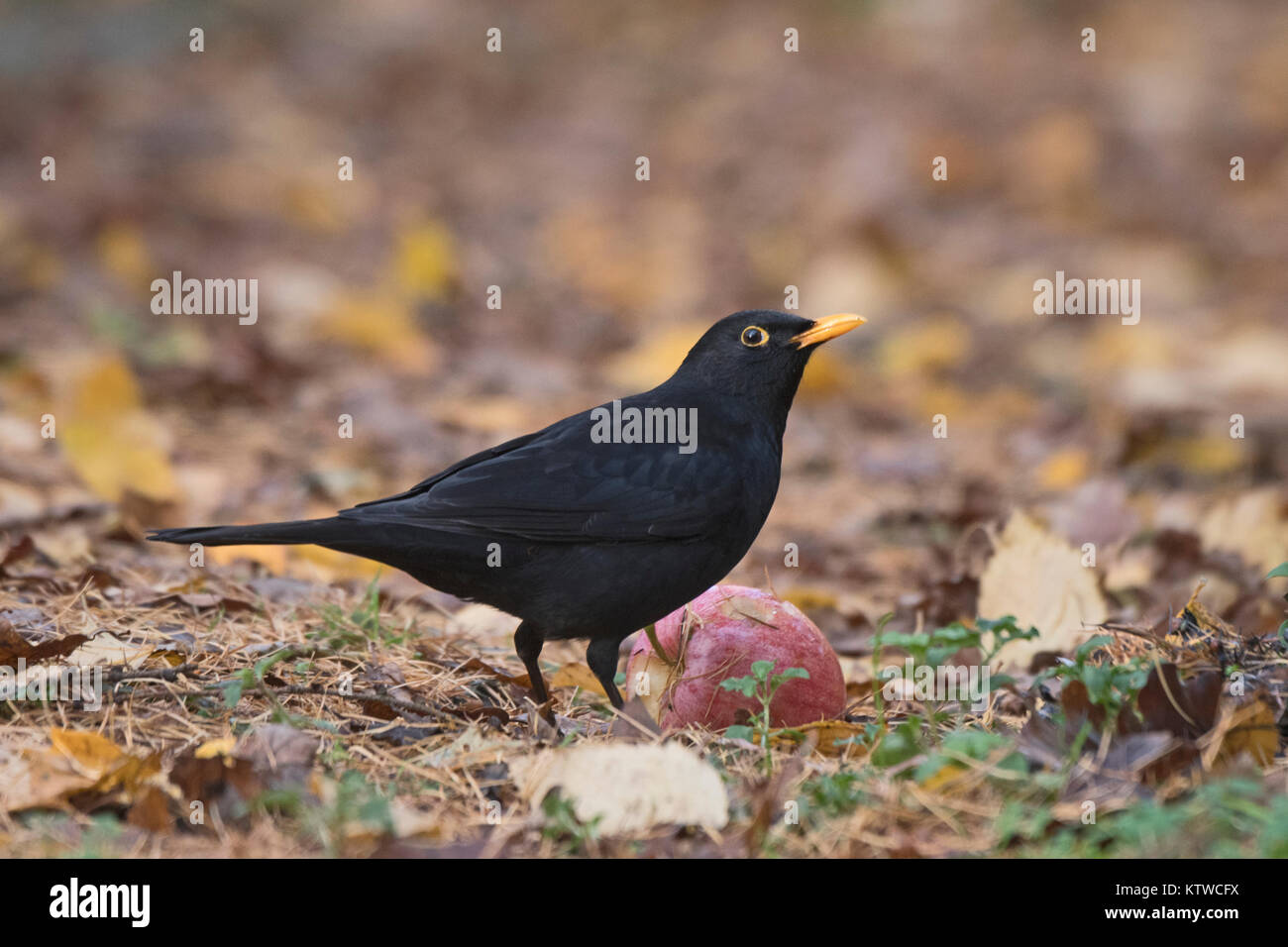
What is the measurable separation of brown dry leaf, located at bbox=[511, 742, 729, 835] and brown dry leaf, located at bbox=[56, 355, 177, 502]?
3.20m

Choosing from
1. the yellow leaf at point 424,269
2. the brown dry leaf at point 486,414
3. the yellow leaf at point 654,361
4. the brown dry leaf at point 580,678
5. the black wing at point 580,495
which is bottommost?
the brown dry leaf at point 580,678

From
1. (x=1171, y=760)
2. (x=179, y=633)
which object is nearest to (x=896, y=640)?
(x=1171, y=760)

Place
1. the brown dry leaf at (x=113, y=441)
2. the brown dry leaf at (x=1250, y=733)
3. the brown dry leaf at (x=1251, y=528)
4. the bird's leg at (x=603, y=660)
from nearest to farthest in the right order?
the brown dry leaf at (x=1250, y=733), the bird's leg at (x=603, y=660), the brown dry leaf at (x=1251, y=528), the brown dry leaf at (x=113, y=441)

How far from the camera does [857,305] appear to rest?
926 centimetres

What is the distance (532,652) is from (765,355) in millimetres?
1208

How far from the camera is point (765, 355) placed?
4.25 meters

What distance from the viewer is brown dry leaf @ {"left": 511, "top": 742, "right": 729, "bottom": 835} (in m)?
2.74

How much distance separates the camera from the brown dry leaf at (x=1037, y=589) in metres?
4.27

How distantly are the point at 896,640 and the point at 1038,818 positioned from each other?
0.62 meters

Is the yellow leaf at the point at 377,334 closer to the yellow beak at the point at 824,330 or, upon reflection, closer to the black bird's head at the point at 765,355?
the black bird's head at the point at 765,355

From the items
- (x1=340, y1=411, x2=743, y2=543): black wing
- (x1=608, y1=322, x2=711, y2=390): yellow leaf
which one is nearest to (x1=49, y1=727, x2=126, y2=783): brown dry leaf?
(x1=340, y1=411, x2=743, y2=543): black wing

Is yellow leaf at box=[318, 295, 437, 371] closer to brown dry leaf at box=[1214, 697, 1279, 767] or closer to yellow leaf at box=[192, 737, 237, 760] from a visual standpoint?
yellow leaf at box=[192, 737, 237, 760]

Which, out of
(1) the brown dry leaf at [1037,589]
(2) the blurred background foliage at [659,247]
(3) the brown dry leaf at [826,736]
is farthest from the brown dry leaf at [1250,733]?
(2) the blurred background foliage at [659,247]

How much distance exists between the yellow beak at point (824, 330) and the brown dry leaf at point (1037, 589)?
92 centimetres
